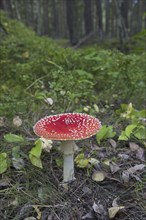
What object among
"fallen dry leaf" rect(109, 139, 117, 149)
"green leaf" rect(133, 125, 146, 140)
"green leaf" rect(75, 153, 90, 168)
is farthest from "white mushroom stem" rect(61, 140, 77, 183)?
"green leaf" rect(133, 125, 146, 140)

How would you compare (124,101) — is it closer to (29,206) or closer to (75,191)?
(75,191)

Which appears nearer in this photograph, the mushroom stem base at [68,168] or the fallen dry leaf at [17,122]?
the mushroom stem base at [68,168]

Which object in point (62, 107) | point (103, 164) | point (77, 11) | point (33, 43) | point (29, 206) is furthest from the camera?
point (77, 11)

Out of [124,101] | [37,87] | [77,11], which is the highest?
[37,87]

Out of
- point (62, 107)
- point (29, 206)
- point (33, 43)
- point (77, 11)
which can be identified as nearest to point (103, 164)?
point (29, 206)

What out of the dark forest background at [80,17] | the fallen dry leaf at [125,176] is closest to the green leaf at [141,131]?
the fallen dry leaf at [125,176]

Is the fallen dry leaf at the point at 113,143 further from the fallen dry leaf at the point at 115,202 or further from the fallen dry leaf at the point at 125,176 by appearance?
the fallen dry leaf at the point at 115,202
